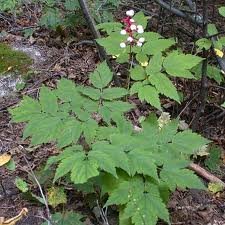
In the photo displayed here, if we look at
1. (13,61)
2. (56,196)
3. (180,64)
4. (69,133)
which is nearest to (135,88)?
(180,64)

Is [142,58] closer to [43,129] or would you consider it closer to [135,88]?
[135,88]

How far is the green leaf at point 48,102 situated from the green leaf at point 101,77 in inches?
10.7

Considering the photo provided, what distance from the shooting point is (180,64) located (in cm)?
260

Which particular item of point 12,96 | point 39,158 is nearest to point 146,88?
point 39,158

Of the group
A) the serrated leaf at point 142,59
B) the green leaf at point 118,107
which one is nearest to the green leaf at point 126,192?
the green leaf at point 118,107

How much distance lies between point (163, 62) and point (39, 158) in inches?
48.2

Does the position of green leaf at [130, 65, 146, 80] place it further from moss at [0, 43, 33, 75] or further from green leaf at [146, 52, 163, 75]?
moss at [0, 43, 33, 75]

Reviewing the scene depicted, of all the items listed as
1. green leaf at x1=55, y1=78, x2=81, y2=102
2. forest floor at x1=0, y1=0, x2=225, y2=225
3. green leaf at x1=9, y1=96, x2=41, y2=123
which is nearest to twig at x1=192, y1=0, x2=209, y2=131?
forest floor at x1=0, y1=0, x2=225, y2=225

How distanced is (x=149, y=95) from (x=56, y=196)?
0.85 m

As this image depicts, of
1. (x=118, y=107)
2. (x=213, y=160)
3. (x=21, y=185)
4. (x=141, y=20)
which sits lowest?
(x=213, y=160)

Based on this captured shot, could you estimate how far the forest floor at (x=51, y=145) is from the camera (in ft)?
9.14

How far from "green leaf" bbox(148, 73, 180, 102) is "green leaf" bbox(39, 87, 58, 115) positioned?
57cm

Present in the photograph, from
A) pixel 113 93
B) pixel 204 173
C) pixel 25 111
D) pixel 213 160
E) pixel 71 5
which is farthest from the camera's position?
pixel 71 5

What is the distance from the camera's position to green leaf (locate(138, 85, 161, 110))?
2.46 metres
